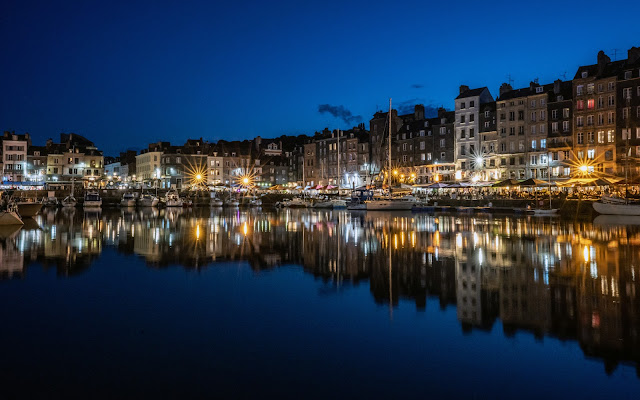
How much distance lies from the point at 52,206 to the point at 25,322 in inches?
3070

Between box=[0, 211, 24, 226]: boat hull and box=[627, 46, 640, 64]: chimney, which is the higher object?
A: box=[627, 46, 640, 64]: chimney

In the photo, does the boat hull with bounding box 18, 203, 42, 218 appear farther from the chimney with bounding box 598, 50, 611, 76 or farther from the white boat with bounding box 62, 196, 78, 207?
the chimney with bounding box 598, 50, 611, 76

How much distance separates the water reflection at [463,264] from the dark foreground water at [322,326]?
64 mm

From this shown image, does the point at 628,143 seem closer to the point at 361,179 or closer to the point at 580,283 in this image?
the point at 361,179

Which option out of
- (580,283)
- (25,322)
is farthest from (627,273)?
(25,322)

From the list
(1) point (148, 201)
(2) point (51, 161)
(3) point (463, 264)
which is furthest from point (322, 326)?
(2) point (51, 161)

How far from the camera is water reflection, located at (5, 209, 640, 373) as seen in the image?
8.52 m

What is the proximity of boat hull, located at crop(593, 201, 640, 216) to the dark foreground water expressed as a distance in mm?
27183

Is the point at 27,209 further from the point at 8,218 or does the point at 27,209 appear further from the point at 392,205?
the point at 392,205

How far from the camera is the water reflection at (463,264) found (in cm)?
852

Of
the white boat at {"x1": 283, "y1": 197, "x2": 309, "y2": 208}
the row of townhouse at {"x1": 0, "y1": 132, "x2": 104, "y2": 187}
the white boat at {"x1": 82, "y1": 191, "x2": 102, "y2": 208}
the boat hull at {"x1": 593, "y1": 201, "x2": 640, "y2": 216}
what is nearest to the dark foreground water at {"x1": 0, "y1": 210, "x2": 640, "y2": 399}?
the boat hull at {"x1": 593, "y1": 201, "x2": 640, "y2": 216}

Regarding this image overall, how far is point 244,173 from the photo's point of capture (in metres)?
107

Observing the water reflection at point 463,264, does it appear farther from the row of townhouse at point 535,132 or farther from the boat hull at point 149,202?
the boat hull at point 149,202

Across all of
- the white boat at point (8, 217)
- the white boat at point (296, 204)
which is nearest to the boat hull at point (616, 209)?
the white boat at point (296, 204)
